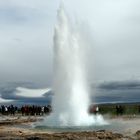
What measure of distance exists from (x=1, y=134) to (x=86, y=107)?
15.5 meters

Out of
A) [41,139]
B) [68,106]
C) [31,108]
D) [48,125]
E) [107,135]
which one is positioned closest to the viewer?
[41,139]

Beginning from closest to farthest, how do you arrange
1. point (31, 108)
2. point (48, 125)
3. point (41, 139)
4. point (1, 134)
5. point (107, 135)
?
point (41, 139) → point (107, 135) → point (1, 134) → point (48, 125) → point (31, 108)

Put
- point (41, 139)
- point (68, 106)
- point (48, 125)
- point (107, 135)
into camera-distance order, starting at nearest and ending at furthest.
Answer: point (41, 139) → point (107, 135) → point (48, 125) → point (68, 106)

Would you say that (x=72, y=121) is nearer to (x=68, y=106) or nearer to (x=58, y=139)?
(x=68, y=106)

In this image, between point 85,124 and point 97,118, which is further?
point 97,118

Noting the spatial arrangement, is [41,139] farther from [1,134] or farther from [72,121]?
[72,121]

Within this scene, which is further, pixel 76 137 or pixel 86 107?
pixel 86 107

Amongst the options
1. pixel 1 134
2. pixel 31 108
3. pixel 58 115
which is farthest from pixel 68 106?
pixel 31 108

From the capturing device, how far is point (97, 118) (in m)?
41.2

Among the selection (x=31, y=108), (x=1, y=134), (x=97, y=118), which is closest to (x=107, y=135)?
(x=1, y=134)

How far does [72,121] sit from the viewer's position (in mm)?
38844

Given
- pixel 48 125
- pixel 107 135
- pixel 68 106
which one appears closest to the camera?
pixel 107 135

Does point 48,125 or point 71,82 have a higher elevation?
point 71,82

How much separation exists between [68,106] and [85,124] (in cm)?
272
